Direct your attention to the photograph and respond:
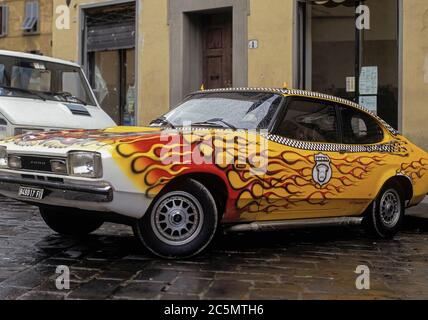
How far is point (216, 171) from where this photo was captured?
5.00m

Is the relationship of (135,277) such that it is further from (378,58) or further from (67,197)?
(378,58)

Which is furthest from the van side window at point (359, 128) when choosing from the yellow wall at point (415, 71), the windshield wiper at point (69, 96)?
the windshield wiper at point (69, 96)

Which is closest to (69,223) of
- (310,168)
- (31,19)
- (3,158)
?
(3,158)

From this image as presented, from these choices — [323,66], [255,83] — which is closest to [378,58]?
[323,66]

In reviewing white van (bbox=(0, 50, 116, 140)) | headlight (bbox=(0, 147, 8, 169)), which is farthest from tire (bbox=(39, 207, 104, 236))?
white van (bbox=(0, 50, 116, 140))

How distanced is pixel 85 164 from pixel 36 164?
0.59 metres

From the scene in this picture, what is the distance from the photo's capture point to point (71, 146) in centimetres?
482

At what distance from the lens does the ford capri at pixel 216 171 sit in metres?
4.71

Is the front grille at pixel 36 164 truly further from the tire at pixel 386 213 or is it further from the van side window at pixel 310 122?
the tire at pixel 386 213

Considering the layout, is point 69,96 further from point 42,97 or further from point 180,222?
point 180,222

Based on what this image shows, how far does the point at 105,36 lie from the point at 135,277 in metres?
12.0

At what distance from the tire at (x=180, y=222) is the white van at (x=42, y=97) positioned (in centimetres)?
402

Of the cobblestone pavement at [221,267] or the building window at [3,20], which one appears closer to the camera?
the cobblestone pavement at [221,267]

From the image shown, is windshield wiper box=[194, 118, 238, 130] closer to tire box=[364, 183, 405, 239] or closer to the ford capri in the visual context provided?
the ford capri
